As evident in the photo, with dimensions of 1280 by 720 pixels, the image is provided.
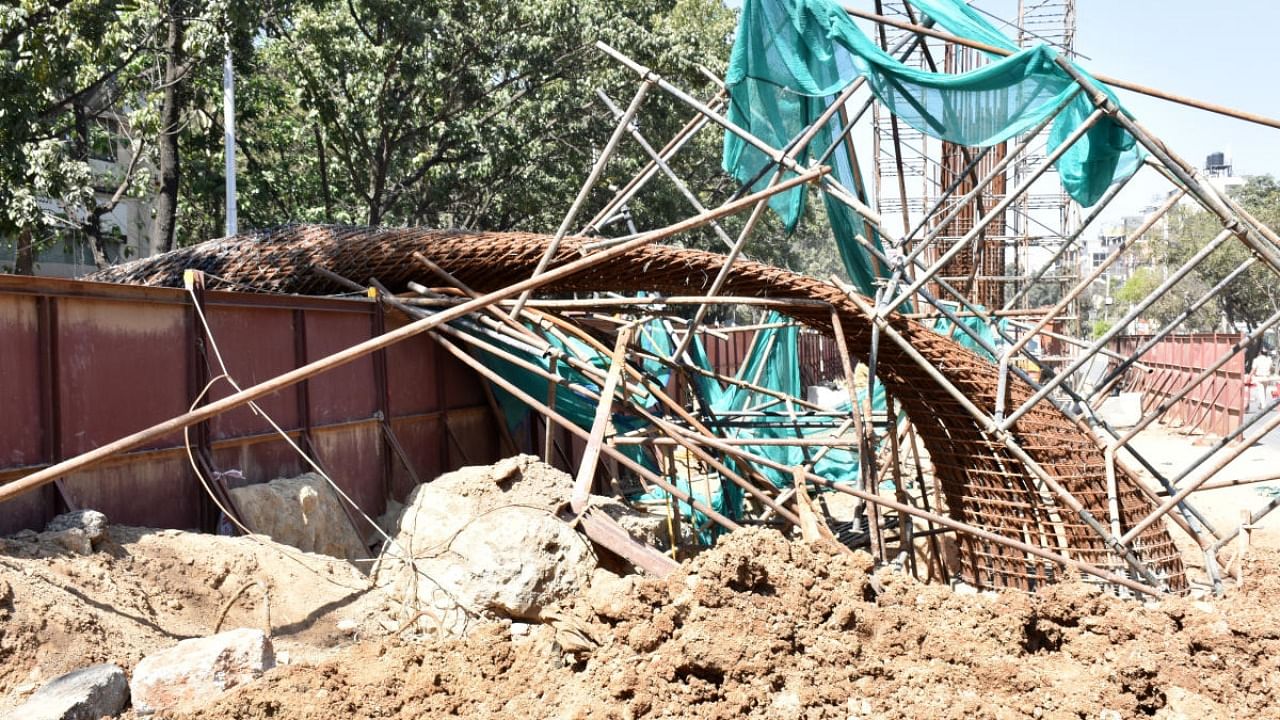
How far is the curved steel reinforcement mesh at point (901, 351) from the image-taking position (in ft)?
27.5

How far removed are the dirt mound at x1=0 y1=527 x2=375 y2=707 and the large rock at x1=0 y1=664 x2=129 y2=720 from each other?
0.93 feet

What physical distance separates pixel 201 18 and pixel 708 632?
36.5ft

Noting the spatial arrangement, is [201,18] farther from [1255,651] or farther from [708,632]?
[1255,651]

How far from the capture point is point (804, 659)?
520 centimetres

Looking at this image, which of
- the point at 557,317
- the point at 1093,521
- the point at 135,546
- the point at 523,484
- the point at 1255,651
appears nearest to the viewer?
the point at 1255,651

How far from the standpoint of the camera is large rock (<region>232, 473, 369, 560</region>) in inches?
317

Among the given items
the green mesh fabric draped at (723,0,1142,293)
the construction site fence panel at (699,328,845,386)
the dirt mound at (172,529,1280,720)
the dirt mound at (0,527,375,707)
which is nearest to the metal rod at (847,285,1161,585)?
the green mesh fabric draped at (723,0,1142,293)

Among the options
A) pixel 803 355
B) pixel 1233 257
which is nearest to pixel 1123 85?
pixel 803 355

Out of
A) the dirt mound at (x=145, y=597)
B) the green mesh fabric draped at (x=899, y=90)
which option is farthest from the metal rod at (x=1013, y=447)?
the dirt mound at (x=145, y=597)

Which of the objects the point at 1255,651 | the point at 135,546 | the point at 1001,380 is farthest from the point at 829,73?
the point at 135,546

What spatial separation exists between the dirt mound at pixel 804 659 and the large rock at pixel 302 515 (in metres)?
2.56

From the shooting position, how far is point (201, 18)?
13.6m

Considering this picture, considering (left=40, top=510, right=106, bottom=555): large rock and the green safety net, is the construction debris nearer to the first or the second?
the green safety net

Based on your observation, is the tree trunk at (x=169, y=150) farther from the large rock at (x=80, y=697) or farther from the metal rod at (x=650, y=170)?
the large rock at (x=80, y=697)
